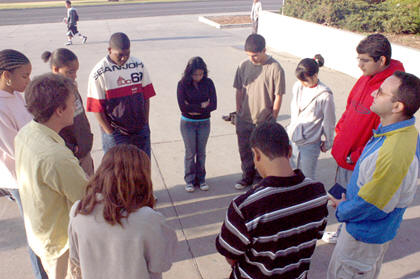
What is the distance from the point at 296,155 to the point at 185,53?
8638mm

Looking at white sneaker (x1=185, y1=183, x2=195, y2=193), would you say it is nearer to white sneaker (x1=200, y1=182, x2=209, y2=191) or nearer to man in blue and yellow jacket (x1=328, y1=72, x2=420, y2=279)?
white sneaker (x1=200, y1=182, x2=209, y2=191)

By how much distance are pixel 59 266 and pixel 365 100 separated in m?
2.70

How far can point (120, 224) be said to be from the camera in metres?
1.68

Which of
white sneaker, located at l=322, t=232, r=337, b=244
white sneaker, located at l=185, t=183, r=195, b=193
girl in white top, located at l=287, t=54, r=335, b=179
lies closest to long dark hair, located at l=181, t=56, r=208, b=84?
girl in white top, located at l=287, t=54, r=335, b=179

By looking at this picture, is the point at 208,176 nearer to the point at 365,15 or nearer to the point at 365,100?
the point at 365,100

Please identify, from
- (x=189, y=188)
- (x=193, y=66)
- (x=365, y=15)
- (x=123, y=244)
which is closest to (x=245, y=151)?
(x=189, y=188)

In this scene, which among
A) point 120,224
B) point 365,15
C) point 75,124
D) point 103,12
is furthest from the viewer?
point 103,12

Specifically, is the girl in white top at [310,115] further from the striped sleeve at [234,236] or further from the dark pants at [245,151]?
the striped sleeve at [234,236]

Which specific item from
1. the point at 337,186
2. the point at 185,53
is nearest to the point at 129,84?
the point at 337,186

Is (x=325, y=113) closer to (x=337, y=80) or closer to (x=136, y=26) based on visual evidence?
(x=337, y=80)

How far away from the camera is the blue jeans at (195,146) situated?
4348 mm

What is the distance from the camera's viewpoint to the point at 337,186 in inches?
118

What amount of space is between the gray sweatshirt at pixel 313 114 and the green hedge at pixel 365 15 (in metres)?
8.45

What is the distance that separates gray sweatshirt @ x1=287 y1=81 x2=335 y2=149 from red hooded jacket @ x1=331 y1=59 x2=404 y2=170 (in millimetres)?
480
